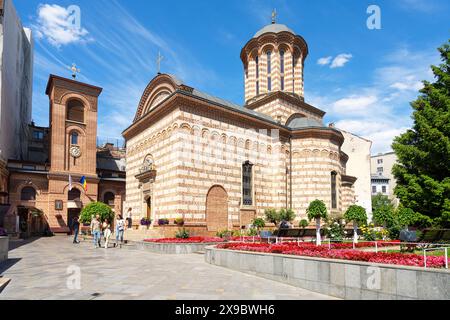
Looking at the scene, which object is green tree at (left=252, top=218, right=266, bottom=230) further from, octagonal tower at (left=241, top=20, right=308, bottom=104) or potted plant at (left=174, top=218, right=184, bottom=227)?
octagonal tower at (left=241, top=20, right=308, bottom=104)

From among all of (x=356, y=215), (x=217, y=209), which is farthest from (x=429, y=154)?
(x=217, y=209)

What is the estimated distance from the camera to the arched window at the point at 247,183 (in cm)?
2611

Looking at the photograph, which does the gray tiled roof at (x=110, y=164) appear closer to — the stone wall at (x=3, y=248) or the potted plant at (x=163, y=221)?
the potted plant at (x=163, y=221)

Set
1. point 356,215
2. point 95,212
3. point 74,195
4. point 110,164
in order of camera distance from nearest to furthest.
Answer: point 356,215 < point 95,212 < point 74,195 < point 110,164

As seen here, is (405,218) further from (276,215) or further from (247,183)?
(247,183)

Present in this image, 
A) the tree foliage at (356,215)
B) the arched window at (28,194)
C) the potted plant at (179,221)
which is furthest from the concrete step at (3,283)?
the arched window at (28,194)

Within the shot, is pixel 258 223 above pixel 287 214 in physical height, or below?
below

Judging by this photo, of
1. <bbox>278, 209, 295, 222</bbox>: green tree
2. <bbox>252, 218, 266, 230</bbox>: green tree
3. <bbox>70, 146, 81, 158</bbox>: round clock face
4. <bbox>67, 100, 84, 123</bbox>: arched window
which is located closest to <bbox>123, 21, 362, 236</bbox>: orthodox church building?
<bbox>252, 218, 266, 230</bbox>: green tree

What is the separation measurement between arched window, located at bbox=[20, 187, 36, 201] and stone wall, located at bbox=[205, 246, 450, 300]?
3136 centimetres

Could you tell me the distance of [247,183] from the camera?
26.4 m

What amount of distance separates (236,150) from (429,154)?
40.1 feet

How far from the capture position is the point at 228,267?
41.9ft

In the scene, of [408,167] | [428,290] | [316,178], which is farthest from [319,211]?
[316,178]

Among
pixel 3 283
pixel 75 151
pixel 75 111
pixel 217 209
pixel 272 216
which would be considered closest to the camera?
pixel 3 283
